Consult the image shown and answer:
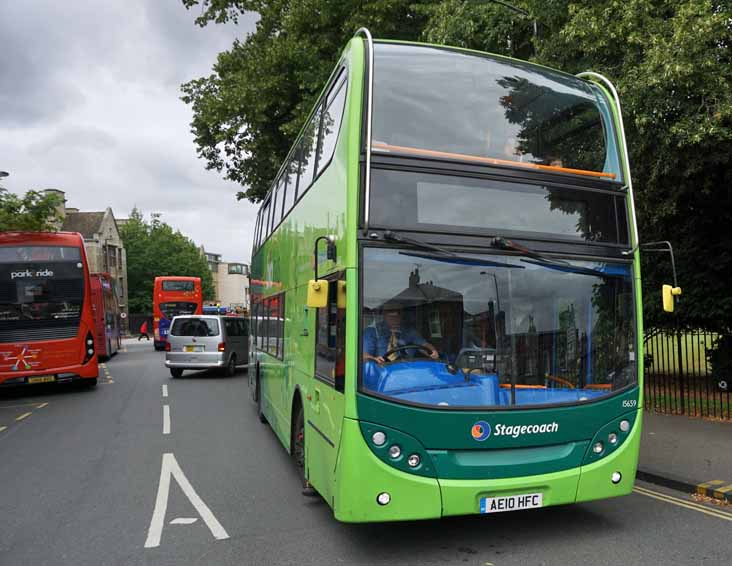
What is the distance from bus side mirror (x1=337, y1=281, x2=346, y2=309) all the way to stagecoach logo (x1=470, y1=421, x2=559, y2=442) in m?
1.30

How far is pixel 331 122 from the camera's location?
235 inches

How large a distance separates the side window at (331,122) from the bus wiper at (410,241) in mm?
1236

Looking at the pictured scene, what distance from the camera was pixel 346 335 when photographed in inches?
187

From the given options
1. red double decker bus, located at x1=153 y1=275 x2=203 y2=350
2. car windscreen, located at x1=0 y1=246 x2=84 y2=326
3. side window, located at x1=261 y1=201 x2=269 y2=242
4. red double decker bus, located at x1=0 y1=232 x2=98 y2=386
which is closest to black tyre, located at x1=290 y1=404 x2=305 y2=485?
side window, located at x1=261 y1=201 x2=269 y2=242

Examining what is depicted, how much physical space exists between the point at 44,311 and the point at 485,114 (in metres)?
13.4

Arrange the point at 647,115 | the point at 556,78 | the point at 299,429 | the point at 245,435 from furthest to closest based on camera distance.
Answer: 1. the point at 245,435
2. the point at 647,115
3. the point at 299,429
4. the point at 556,78

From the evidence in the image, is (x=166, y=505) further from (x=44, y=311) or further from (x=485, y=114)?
(x=44, y=311)

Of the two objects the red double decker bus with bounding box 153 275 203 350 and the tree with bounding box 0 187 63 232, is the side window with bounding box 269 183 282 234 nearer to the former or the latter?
the tree with bounding box 0 187 63 232

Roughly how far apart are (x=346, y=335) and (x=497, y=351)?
1.13 m

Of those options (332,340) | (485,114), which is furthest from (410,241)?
(485,114)

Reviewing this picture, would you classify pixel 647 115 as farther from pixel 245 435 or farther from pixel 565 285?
pixel 245 435

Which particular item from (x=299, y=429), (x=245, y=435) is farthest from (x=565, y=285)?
(x=245, y=435)

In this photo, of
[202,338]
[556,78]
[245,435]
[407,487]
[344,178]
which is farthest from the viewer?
[202,338]

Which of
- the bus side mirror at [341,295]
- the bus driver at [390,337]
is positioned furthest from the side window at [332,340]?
the bus driver at [390,337]
